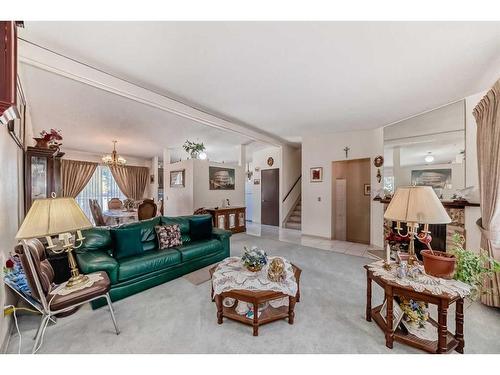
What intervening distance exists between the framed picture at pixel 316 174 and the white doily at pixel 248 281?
3820 millimetres

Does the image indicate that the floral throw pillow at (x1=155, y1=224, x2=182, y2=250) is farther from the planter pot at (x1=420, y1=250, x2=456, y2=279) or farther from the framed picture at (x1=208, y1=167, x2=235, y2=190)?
the planter pot at (x1=420, y1=250, x2=456, y2=279)

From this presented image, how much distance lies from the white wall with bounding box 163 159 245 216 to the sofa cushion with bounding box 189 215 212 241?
192cm

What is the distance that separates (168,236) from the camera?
3.12 metres

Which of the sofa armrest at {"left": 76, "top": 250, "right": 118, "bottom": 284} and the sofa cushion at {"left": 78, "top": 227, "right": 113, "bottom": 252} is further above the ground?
the sofa cushion at {"left": 78, "top": 227, "right": 113, "bottom": 252}

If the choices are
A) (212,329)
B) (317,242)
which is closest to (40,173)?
(212,329)

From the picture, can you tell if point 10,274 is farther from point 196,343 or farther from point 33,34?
point 33,34

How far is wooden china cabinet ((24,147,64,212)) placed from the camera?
2.92 metres

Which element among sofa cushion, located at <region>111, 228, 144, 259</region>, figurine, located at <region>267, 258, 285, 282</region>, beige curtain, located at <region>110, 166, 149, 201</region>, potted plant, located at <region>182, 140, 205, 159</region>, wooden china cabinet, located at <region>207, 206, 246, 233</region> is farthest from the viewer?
beige curtain, located at <region>110, 166, 149, 201</region>

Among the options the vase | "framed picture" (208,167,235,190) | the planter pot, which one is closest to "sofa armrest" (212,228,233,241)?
"framed picture" (208,167,235,190)

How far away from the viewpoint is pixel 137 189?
27.0ft

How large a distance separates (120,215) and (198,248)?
2784 mm

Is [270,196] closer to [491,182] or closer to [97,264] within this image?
[491,182]
